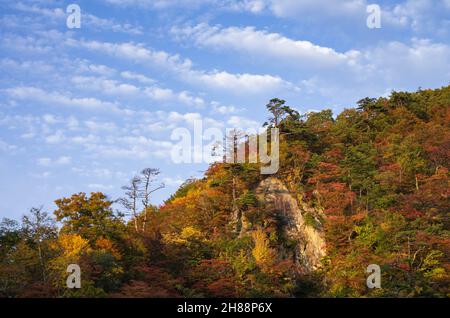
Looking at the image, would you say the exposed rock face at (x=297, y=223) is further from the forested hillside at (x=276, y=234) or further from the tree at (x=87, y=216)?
the tree at (x=87, y=216)

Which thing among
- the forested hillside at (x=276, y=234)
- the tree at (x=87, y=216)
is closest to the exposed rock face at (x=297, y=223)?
the forested hillside at (x=276, y=234)

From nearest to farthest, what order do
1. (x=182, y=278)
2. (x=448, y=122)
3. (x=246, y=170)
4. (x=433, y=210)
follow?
(x=182, y=278) < (x=433, y=210) < (x=246, y=170) < (x=448, y=122)

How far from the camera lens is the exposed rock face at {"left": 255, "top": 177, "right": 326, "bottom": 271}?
29.5 meters

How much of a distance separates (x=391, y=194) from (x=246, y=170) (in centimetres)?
1056

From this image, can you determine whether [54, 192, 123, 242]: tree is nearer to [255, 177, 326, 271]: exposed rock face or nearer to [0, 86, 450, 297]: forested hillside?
[0, 86, 450, 297]: forested hillside

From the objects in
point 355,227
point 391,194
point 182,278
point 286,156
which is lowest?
point 182,278

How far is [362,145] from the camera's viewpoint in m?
37.9

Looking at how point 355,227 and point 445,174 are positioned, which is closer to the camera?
point 355,227

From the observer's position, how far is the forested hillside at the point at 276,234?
22.2 meters

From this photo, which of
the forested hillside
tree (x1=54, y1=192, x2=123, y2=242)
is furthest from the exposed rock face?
tree (x1=54, y1=192, x2=123, y2=242)

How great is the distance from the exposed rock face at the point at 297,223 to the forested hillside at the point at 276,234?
100mm

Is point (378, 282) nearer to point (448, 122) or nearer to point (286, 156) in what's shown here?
point (286, 156)

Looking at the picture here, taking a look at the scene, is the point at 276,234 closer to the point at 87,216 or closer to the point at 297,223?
the point at 297,223
